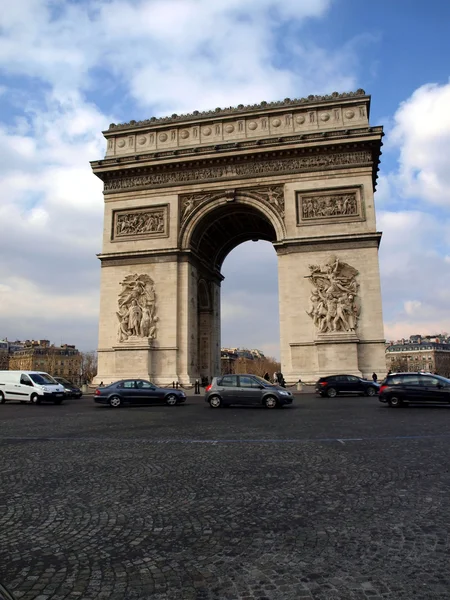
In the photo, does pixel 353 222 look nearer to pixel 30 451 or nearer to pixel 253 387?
pixel 253 387

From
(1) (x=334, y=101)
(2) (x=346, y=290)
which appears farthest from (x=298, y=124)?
(2) (x=346, y=290)

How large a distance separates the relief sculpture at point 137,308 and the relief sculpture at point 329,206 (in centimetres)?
943

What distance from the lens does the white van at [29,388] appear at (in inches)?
745

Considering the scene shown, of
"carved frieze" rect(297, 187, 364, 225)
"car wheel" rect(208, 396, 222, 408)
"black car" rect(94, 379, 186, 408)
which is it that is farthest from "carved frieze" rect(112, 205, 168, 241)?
"car wheel" rect(208, 396, 222, 408)

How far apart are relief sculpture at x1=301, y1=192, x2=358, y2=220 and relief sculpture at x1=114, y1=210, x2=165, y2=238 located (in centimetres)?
815

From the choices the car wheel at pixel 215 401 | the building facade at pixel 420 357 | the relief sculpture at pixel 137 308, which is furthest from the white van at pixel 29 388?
the building facade at pixel 420 357

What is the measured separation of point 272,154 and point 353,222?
5764mm

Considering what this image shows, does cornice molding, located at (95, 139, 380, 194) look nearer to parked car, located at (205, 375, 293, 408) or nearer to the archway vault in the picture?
the archway vault

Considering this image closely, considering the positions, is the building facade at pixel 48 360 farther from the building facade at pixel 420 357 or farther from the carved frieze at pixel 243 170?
the carved frieze at pixel 243 170

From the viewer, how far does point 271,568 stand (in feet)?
9.42

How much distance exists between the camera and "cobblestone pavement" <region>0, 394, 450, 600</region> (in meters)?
2.69

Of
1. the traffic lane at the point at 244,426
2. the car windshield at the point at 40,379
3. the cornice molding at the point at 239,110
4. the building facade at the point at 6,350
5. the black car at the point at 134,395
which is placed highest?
the cornice molding at the point at 239,110

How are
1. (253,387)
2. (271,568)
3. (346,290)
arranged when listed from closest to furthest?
1. (271,568)
2. (253,387)
3. (346,290)

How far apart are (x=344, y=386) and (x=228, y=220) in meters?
13.2
